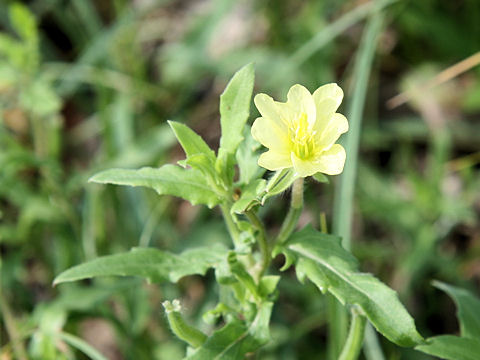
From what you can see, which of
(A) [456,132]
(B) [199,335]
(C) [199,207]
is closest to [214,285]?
(C) [199,207]

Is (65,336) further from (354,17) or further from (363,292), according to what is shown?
(354,17)

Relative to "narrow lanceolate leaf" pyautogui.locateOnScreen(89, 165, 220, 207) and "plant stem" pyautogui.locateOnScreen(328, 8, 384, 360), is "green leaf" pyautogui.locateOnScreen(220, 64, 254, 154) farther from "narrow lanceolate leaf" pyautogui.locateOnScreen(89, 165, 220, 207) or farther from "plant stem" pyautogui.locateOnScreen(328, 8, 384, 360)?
"plant stem" pyautogui.locateOnScreen(328, 8, 384, 360)

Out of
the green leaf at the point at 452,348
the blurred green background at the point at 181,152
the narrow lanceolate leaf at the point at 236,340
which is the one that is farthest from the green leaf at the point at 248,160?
the blurred green background at the point at 181,152

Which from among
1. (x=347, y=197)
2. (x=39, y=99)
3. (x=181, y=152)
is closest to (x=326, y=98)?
(x=347, y=197)

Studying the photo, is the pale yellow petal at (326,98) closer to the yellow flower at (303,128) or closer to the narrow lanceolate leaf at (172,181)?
the yellow flower at (303,128)

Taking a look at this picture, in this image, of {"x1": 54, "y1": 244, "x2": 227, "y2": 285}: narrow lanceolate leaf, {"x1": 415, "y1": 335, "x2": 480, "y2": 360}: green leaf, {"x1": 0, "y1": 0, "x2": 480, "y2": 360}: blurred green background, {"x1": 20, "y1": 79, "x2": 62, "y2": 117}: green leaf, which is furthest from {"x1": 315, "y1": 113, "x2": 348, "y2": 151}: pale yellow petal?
{"x1": 20, "y1": 79, "x2": 62, "y2": 117}: green leaf

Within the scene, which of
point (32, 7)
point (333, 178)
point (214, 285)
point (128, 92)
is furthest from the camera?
point (32, 7)

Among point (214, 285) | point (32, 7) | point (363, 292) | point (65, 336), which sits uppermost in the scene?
point (32, 7)

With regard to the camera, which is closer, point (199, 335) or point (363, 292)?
point (363, 292)
